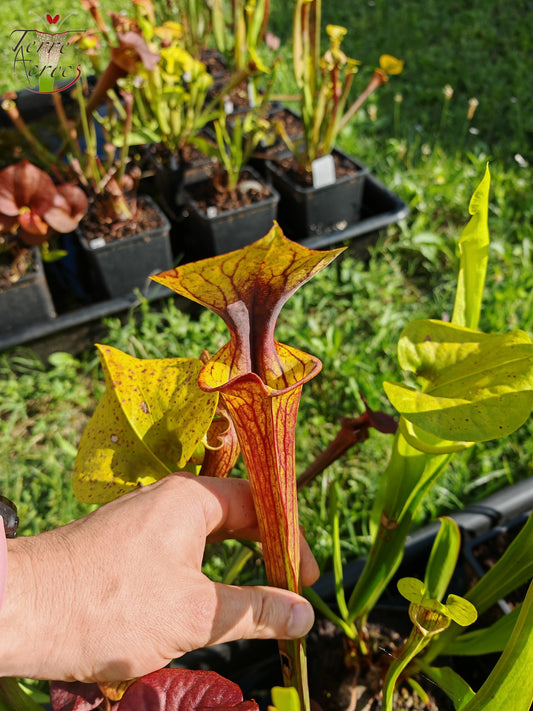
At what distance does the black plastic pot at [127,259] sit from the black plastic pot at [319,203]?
1.59 feet

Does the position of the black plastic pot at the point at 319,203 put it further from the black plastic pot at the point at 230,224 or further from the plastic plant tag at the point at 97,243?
the plastic plant tag at the point at 97,243

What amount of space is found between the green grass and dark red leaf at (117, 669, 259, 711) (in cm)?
74

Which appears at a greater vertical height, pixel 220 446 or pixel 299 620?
pixel 220 446

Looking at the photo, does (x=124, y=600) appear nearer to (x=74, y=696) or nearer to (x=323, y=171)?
(x=74, y=696)

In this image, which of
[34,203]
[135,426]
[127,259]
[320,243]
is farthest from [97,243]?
[135,426]

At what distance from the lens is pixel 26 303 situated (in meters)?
1.86

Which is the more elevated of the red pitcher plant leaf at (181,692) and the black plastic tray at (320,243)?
the red pitcher plant leaf at (181,692)

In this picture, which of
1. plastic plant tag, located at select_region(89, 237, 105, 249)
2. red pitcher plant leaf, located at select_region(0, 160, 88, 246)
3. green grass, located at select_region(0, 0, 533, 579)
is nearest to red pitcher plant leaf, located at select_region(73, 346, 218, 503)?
green grass, located at select_region(0, 0, 533, 579)

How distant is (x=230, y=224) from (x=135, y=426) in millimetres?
1354

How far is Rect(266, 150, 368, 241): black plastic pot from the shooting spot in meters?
2.14

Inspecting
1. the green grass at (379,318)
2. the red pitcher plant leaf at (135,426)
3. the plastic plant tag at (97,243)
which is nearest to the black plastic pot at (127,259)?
the plastic plant tag at (97,243)

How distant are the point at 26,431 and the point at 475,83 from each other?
110 inches

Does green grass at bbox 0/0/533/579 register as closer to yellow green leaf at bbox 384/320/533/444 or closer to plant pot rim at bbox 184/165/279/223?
plant pot rim at bbox 184/165/279/223

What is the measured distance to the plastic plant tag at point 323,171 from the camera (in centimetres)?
208
